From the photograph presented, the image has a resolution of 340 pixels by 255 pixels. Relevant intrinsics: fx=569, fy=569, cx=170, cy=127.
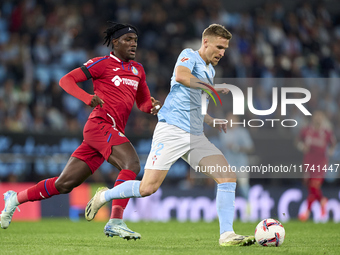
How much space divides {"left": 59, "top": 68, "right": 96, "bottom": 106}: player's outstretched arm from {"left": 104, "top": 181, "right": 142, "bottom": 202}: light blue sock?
104 centimetres

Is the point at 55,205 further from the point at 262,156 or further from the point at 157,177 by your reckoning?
the point at 157,177

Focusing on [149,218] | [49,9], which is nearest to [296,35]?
[49,9]

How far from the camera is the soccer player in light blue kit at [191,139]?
5582 millimetres

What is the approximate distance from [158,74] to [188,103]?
9.59m

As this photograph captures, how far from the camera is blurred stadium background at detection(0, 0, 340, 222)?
11578 millimetres

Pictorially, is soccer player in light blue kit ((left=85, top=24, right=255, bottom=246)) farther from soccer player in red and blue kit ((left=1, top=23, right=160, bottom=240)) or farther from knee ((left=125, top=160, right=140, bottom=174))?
soccer player in red and blue kit ((left=1, top=23, right=160, bottom=240))

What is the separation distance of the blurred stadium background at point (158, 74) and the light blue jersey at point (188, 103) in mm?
5941

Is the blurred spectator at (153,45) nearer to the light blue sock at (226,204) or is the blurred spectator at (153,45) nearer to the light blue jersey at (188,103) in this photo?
the light blue jersey at (188,103)

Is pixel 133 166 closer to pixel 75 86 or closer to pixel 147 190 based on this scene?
pixel 147 190

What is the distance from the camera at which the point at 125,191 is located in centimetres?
580

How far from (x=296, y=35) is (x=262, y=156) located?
629cm

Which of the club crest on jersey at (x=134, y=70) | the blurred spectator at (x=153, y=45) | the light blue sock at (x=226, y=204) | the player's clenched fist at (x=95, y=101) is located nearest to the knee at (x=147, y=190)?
the light blue sock at (x=226, y=204)

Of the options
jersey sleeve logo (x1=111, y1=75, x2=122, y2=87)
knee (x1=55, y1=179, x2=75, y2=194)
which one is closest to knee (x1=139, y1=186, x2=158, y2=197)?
knee (x1=55, y1=179, x2=75, y2=194)

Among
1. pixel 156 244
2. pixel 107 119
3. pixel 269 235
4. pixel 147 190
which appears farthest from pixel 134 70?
pixel 269 235
